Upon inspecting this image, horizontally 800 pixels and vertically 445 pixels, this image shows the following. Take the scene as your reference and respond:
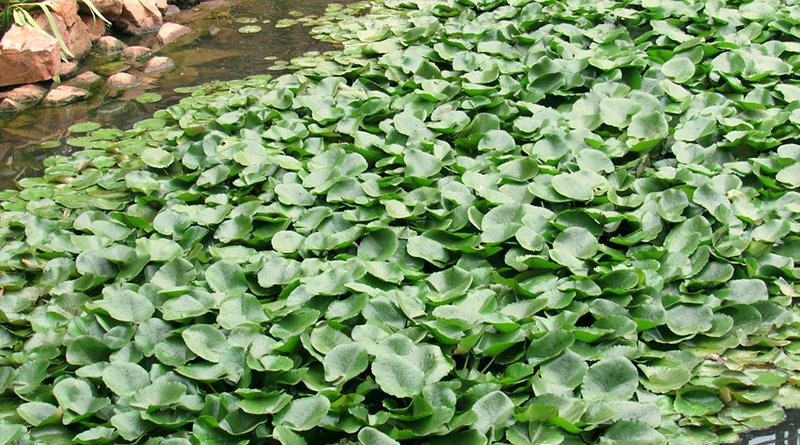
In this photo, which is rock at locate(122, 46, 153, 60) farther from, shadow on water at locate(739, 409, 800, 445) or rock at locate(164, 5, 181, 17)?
shadow on water at locate(739, 409, 800, 445)

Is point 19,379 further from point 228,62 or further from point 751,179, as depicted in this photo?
point 228,62

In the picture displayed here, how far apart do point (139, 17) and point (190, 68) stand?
732mm

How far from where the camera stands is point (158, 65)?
4.52 m

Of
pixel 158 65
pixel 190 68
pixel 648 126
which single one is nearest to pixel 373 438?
pixel 648 126

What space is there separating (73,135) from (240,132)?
0.98 meters

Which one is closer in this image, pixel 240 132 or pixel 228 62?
pixel 240 132

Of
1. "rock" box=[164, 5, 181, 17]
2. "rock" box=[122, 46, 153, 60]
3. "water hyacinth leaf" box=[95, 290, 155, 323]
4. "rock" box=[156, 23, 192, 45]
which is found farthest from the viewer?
"rock" box=[164, 5, 181, 17]

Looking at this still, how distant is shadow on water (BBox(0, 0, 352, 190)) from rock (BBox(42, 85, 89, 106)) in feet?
0.14

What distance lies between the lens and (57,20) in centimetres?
442

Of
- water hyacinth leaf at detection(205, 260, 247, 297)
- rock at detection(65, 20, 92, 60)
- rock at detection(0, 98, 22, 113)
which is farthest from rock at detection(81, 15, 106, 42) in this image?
water hyacinth leaf at detection(205, 260, 247, 297)

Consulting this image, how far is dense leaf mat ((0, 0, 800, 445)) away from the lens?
202cm

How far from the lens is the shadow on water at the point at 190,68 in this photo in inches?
148

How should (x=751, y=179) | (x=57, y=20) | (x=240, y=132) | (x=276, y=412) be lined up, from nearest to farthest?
(x=276, y=412) → (x=751, y=179) → (x=240, y=132) → (x=57, y=20)

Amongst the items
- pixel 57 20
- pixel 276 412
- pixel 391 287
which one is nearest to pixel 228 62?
pixel 57 20
